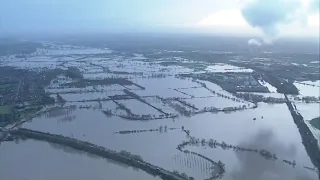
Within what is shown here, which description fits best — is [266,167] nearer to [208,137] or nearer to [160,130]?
[208,137]

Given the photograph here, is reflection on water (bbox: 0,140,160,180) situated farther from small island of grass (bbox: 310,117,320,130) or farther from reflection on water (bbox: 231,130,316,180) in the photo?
small island of grass (bbox: 310,117,320,130)

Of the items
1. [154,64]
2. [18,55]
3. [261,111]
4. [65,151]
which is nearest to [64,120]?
[65,151]

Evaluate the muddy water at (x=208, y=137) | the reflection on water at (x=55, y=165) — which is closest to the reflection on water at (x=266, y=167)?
the muddy water at (x=208, y=137)

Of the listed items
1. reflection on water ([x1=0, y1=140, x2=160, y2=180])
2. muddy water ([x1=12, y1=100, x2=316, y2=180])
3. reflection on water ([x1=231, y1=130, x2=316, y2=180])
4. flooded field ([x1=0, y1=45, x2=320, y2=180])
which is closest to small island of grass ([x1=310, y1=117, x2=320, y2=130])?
flooded field ([x1=0, y1=45, x2=320, y2=180])

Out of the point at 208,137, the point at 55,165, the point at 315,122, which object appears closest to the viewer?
the point at 55,165

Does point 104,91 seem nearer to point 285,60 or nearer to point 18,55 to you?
point 18,55

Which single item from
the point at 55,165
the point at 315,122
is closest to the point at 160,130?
the point at 55,165

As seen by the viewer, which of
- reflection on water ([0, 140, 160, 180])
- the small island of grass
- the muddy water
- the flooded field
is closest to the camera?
reflection on water ([0, 140, 160, 180])

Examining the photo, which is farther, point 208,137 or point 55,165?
point 208,137
